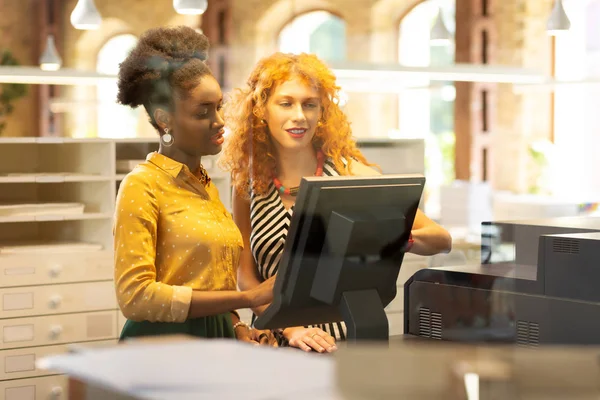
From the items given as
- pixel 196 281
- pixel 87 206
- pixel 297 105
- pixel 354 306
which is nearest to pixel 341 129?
pixel 297 105

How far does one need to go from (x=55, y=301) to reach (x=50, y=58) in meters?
0.97

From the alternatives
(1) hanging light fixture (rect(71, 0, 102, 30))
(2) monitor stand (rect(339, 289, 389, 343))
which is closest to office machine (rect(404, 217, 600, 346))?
(2) monitor stand (rect(339, 289, 389, 343))

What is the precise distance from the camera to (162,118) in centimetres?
187

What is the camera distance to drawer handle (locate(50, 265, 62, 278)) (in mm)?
3468

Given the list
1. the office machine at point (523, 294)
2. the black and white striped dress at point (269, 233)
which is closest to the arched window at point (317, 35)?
the black and white striped dress at point (269, 233)

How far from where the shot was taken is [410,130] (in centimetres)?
399

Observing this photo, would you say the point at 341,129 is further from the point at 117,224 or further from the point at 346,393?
the point at 346,393

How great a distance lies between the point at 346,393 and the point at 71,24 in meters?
3.04

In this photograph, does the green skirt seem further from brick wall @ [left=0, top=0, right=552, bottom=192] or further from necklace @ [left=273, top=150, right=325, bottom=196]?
brick wall @ [left=0, top=0, right=552, bottom=192]

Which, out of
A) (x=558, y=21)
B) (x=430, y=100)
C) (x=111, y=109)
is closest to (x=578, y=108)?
(x=558, y=21)

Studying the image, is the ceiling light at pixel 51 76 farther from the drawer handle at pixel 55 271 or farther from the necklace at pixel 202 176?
the necklace at pixel 202 176

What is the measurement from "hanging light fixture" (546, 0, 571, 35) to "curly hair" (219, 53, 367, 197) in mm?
1889

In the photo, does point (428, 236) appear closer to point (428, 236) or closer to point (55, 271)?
point (428, 236)

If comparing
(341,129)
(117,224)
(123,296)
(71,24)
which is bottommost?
(123,296)
